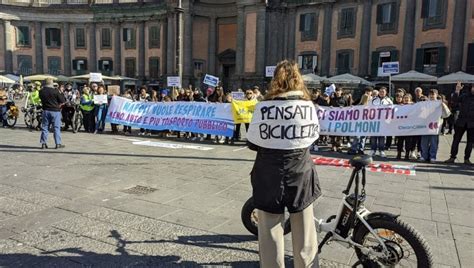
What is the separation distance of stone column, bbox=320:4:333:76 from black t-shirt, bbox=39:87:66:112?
28180 millimetres

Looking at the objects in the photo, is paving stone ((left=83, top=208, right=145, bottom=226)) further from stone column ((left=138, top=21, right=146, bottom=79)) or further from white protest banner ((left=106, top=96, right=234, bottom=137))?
stone column ((left=138, top=21, right=146, bottom=79))

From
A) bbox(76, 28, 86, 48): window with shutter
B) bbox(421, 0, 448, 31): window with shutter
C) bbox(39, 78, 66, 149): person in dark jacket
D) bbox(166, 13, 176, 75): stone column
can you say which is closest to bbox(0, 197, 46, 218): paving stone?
bbox(39, 78, 66, 149): person in dark jacket

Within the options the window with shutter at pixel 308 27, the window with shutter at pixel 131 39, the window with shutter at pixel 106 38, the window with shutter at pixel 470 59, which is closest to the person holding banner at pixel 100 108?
the window with shutter at pixel 470 59

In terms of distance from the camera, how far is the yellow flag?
37.9 ft

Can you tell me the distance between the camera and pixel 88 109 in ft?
45.2

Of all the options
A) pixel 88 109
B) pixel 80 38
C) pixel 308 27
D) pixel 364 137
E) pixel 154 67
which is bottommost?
pixel 364 137

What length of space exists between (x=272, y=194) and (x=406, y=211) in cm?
347

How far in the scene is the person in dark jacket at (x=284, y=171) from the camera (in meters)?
2.72

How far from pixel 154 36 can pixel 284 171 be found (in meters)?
44.6

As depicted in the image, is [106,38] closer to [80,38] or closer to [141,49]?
[80,38]

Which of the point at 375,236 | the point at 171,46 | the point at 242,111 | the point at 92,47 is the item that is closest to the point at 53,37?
the point at 92,47

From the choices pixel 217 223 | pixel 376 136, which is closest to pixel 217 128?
pixel 376 136

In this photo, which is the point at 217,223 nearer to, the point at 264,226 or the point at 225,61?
the point at 264,226

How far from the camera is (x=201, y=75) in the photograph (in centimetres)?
4288
